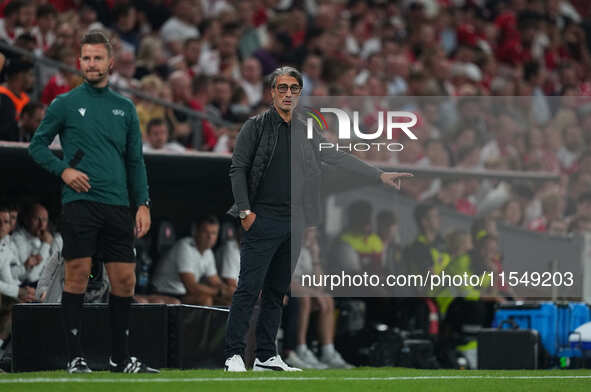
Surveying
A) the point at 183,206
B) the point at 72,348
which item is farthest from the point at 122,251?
the point at 183,206

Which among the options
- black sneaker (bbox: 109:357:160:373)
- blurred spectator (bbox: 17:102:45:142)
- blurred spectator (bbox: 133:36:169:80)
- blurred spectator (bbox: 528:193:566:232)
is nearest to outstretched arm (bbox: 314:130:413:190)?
black sneaker (bbox: 109:357:160:373)

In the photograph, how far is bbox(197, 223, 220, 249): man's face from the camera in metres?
10.6

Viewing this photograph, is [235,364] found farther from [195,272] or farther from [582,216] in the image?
[582,216]

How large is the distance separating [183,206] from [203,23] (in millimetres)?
4028

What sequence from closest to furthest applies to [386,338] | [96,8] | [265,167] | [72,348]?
[72,348] < [265,167] < [386,338] < [96,8]

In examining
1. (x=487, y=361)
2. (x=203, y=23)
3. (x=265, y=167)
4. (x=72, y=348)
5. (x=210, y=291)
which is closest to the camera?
(x=72, y=348)

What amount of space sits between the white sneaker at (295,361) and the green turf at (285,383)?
3189 mm

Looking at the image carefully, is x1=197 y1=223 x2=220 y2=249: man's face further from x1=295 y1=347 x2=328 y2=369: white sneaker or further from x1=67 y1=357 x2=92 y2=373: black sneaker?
x1=67 y1=357 x2=92 y2=373: black sneaker

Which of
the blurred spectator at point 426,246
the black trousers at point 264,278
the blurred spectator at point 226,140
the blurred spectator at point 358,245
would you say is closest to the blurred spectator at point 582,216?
the blurred spectator at point 426,246

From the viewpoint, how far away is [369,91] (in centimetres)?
1473

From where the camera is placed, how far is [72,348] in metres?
6.15

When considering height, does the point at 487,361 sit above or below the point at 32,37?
below

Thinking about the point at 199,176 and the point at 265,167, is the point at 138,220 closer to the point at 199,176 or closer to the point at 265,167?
the point at 265,167

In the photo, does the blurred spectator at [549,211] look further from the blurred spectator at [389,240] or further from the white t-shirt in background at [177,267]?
the white t-shirt in background at [177,267]
